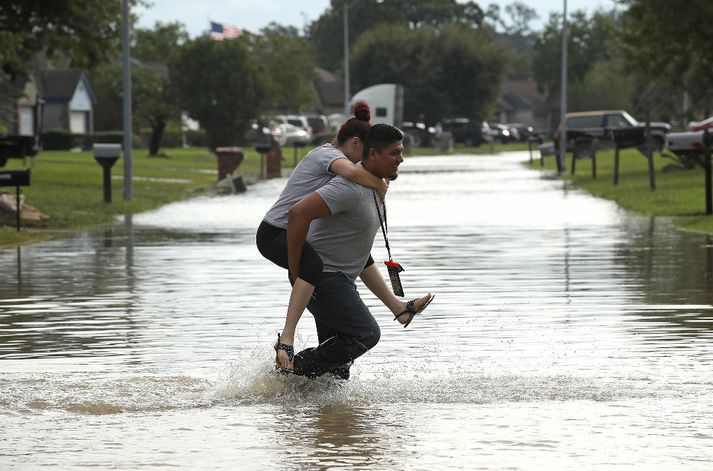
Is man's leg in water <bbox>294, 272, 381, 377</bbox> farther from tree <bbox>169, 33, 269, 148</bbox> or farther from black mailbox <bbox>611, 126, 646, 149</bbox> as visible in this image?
tree <bbox>169, 33, 269, 148</bbox>

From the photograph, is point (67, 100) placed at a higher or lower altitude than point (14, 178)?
higher

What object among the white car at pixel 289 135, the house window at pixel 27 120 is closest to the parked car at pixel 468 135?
the white car at pixel 289 135

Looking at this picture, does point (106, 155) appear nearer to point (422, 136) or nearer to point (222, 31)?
point (222, 31)

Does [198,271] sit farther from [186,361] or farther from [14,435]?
[14,435]

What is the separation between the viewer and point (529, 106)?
585 feet

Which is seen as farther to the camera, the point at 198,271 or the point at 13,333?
the point at 198,271

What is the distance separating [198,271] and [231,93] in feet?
209

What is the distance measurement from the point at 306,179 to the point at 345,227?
A: 360mm

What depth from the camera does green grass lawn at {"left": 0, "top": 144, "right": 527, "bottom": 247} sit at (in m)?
26.2

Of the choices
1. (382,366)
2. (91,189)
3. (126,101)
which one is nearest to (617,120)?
(91,189)

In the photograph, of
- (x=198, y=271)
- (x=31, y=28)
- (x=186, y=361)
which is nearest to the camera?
(x=186, y=361)

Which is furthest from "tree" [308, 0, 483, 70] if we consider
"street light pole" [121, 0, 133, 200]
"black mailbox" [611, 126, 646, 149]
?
"street light pole" [121, 0, 133, 200]

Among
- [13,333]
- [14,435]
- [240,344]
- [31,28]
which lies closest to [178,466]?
[14,435]

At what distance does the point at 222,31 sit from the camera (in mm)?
81312
